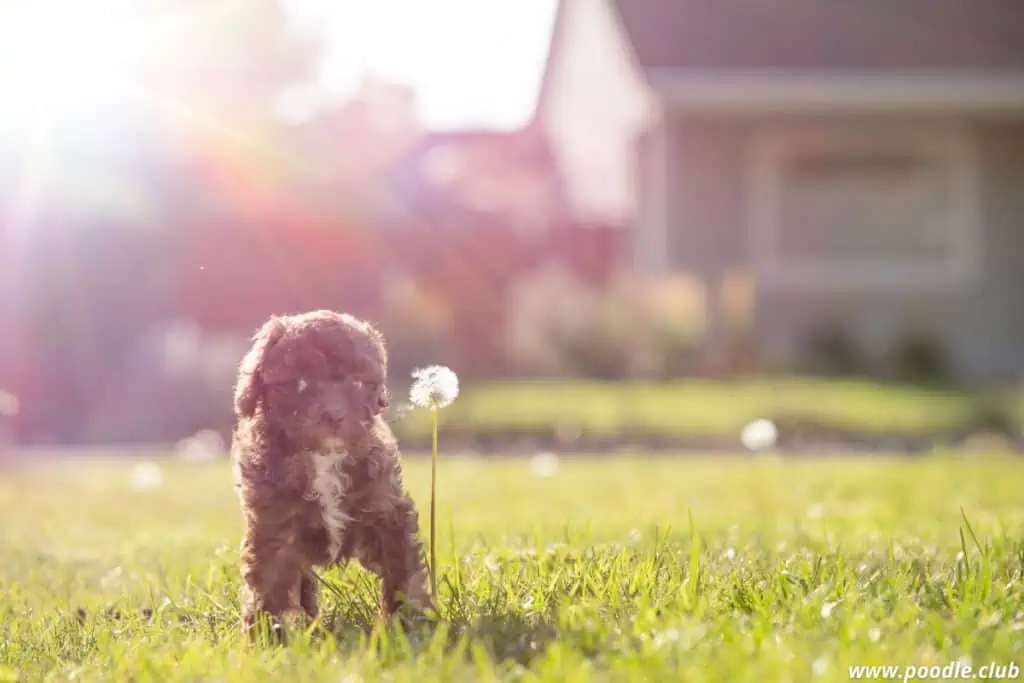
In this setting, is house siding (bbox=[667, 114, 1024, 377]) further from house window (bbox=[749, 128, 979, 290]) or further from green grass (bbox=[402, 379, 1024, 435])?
green grass (bbox=[402, 379, 1024, 435])

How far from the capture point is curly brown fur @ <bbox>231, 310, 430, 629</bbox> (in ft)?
12.1

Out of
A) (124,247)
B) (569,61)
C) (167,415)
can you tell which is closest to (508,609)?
(167,415)

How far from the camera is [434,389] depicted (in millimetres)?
3904

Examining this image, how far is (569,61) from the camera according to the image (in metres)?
23.6

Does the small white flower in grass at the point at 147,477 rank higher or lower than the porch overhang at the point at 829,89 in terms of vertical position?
lower

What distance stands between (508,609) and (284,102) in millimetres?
15540

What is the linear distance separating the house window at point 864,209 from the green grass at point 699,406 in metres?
2.38

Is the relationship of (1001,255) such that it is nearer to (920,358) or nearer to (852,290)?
(920,358)

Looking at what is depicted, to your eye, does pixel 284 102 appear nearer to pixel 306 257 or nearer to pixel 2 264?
pixel 306 257

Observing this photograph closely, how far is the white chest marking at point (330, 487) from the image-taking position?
3750mm

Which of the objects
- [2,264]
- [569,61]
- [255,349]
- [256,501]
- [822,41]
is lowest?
[256,501]

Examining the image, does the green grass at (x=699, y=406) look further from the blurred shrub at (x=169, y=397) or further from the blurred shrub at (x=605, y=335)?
the blurred shrub at (x=169, y=397)

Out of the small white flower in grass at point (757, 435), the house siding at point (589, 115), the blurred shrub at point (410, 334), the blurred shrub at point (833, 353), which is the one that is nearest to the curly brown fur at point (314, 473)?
the small white flower in grass at point (757, 435)

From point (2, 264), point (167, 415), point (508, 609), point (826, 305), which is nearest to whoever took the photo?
point (508, 609)
